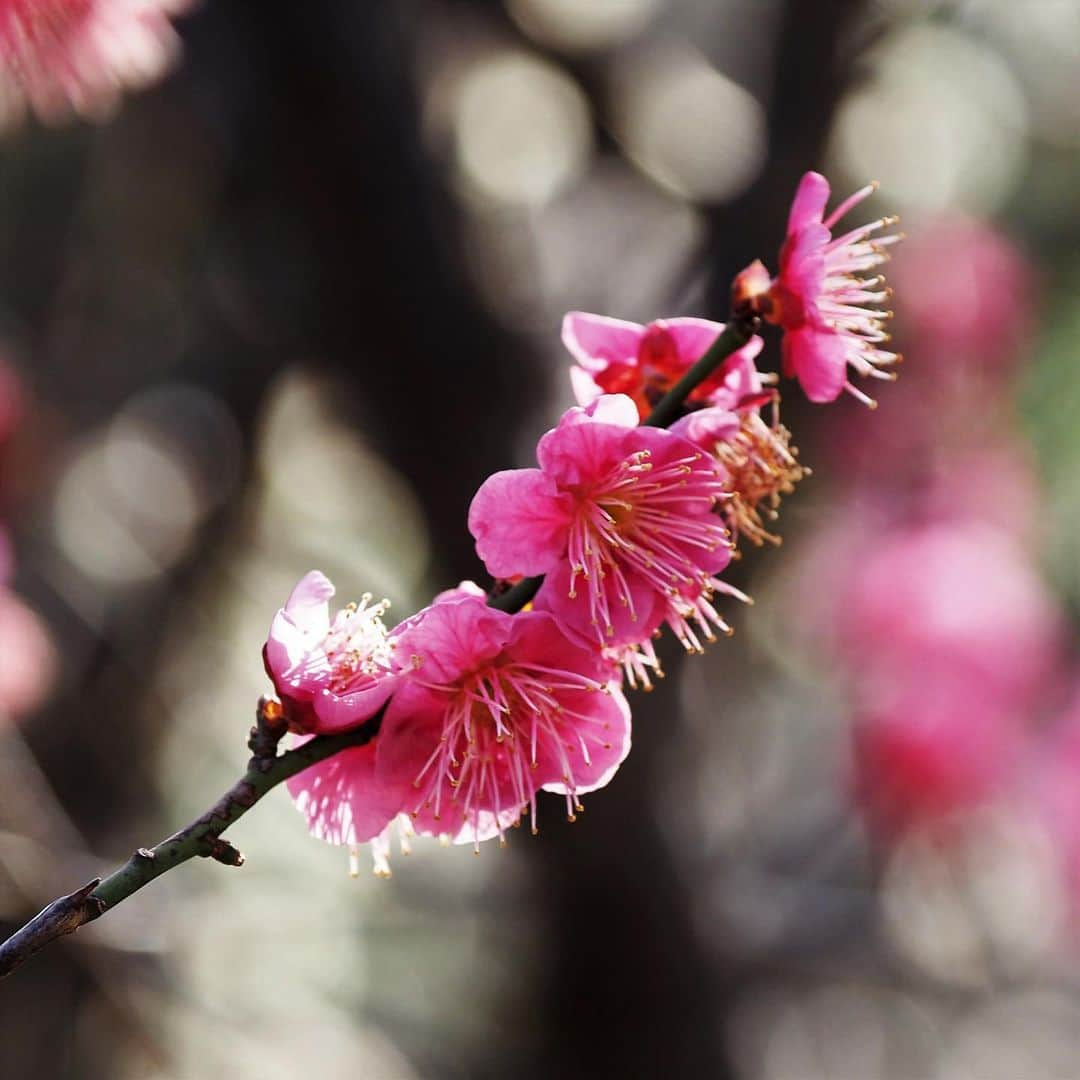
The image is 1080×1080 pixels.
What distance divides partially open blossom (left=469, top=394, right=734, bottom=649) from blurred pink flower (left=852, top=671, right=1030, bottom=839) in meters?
1.68

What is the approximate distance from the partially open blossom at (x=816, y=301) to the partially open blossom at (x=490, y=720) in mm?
177

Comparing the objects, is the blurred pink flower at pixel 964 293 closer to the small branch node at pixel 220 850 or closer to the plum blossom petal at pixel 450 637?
the plum blossom petal at pixel 450 637

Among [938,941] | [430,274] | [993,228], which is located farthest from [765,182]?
[938,941]

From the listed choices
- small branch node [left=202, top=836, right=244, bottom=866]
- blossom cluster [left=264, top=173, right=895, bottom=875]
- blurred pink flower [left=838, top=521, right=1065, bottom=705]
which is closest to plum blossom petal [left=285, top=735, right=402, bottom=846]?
blossom cluster [left=264, top=173, right=895, bottom=875]

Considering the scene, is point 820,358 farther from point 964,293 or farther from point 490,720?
point 964,293

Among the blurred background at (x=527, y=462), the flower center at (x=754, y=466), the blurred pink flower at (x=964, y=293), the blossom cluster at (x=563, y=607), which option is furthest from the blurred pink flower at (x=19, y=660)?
the blurred pink flower at (x=964, y=293)

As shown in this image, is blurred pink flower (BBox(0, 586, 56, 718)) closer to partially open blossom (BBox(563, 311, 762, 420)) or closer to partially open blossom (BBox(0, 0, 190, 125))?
partially open blossom (BBox(0, 0, 190, 125))

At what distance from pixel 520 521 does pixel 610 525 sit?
0.05m

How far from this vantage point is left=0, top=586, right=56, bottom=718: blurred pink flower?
67.2 inches

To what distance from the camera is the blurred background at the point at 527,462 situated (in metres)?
2.08

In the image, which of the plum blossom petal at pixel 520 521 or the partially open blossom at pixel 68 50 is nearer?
the plum blossom petal at pixel 520 521

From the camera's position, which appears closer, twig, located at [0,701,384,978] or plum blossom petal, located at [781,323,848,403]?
twig, located at [0,701,384,978]

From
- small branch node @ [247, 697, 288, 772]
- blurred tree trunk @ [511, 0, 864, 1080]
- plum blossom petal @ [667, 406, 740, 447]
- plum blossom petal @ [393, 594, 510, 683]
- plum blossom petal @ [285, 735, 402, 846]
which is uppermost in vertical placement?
plum blossom petal @ [667, 406, 740, 447]

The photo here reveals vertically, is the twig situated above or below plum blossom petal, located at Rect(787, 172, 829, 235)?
below
